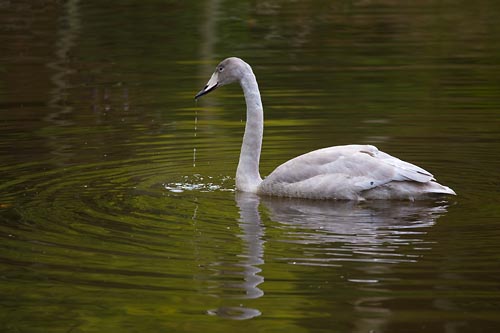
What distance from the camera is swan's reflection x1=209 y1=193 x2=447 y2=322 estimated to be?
8.88 metres

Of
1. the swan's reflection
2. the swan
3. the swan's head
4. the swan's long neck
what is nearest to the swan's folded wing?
the swan

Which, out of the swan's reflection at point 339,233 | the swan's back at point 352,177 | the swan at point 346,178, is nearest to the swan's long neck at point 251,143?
the swan at point 346,178

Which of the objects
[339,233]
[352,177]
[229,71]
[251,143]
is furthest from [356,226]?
[229,71]

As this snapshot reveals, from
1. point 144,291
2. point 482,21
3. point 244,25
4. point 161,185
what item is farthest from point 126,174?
point 482,21

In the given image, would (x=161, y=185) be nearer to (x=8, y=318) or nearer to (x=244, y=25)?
(x=8, y=318)

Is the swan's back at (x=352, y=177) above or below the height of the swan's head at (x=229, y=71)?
below

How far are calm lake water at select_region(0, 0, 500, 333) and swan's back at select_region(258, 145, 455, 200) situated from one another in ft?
0.43

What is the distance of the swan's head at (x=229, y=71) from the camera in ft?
40.7

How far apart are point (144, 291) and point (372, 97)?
9.23 metres

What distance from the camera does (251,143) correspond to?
1234cm

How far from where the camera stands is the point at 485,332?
7652 millimetres

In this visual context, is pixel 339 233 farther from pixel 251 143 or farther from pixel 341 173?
pixel 251 143

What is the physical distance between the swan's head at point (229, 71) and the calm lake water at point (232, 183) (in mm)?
949

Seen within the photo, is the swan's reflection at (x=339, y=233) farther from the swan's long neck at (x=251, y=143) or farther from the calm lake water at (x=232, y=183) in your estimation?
the swan's long neck at (x=251, y=143)
